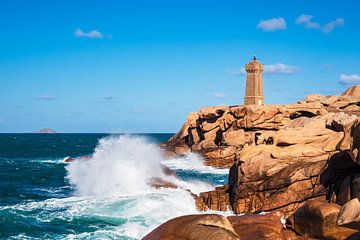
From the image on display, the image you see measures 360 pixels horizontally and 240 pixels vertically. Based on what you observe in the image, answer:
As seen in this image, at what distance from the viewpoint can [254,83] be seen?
6600 centimetres

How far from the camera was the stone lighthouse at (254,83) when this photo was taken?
6562cm

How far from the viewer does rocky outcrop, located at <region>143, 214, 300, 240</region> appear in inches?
409

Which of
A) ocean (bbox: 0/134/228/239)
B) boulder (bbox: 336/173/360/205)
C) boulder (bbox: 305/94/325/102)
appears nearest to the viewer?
boulder (bbox: 336/173/360/205)

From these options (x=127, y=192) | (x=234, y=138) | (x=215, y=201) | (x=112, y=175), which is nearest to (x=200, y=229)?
(x=215, y=201)

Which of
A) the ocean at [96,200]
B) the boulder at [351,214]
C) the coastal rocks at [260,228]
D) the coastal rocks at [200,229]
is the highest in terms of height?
the boulder at [351,214]

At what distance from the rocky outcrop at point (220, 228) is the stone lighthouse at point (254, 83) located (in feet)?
175

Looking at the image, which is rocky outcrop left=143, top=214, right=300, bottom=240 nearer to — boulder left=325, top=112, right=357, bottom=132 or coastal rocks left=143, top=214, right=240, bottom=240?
coastal rocks left=143, top=214, right=240, bottom=240

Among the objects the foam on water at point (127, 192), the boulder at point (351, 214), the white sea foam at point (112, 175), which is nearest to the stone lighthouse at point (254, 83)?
the foam on water at point (127, 192)

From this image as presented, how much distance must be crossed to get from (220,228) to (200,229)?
483 mm

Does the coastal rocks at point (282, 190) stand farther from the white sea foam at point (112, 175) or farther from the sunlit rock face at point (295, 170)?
the white sea foam at point (112, 175)

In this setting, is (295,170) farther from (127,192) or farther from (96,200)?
(96,200)

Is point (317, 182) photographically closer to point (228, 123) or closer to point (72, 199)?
point (72, 199)

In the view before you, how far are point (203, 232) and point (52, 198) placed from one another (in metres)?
18.1

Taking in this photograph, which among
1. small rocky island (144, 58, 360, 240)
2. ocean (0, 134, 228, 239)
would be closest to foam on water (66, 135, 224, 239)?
ocean (0, 134, 228, 239)
